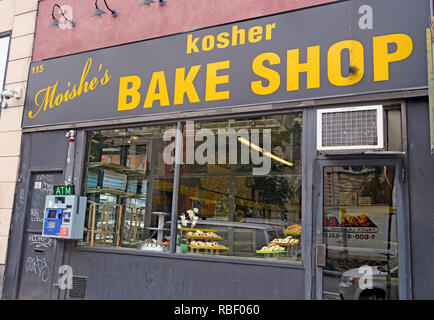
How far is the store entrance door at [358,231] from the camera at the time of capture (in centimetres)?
502

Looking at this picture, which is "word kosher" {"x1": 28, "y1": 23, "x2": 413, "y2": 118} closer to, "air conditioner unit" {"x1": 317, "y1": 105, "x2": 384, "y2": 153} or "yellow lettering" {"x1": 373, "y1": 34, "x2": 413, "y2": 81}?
"yellow lettering" {"x1": 373, "y1": 34, "x2": 413, "y2": 81}

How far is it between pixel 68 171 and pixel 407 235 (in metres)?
5.66

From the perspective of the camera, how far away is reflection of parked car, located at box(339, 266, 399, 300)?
193 inches

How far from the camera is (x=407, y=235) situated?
484 centimetres

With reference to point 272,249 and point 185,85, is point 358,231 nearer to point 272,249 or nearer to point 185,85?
point 272,249

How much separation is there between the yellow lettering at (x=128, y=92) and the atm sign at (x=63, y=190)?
65.6 inches

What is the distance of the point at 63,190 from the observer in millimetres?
7336

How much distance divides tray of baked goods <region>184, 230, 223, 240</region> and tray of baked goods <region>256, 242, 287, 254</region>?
32.9 inches

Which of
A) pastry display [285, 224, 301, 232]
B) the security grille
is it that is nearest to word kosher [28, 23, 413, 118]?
pastry display [285, 224, 301, 232]

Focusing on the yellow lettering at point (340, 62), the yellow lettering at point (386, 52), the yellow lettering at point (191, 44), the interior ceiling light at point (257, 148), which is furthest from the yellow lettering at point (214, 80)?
the yellow lettering at point (386, 52)

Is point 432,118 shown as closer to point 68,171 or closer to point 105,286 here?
point 105,286

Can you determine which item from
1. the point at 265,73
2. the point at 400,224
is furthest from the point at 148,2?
the point at 400,224

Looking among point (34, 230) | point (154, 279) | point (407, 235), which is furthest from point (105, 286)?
point (407, 235)

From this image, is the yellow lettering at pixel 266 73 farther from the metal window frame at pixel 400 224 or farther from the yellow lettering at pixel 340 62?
the metal window frame at pixel 400 224
